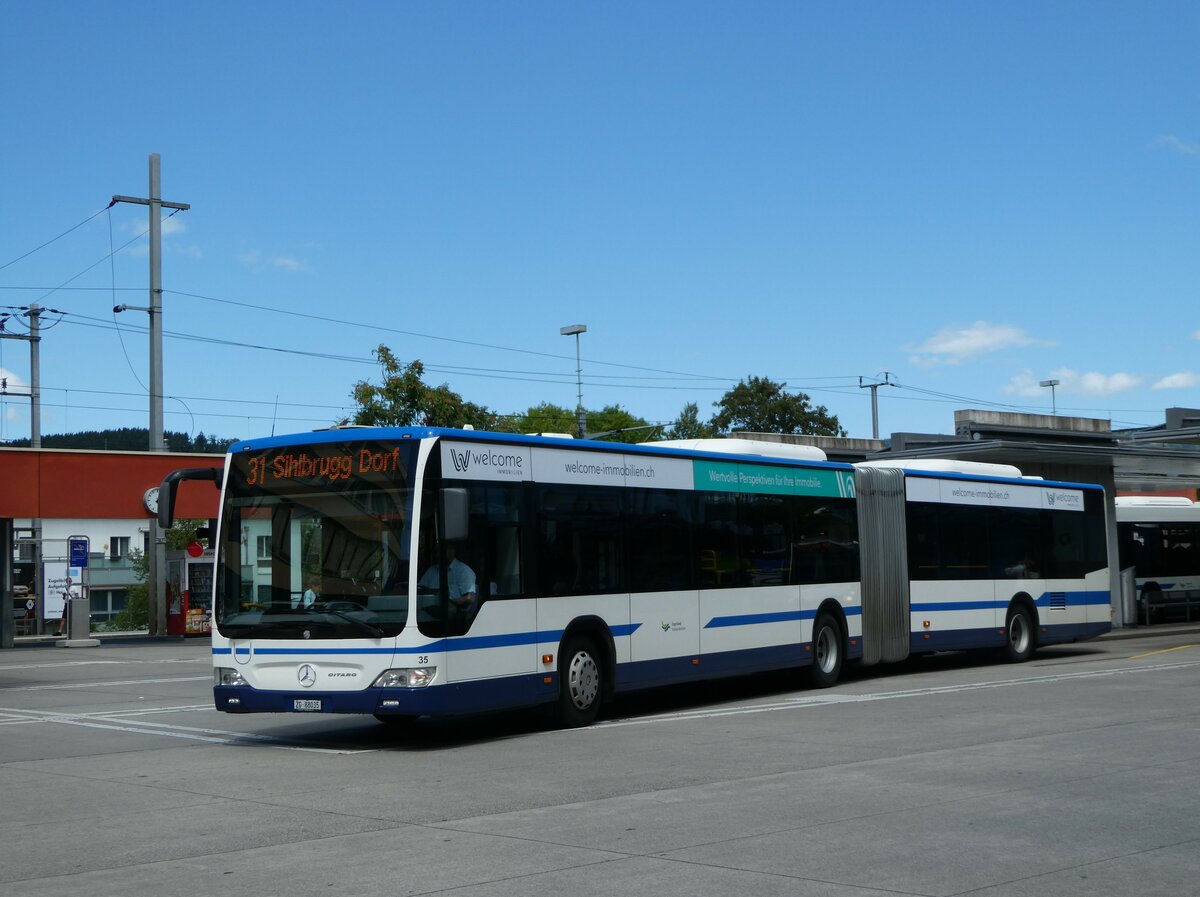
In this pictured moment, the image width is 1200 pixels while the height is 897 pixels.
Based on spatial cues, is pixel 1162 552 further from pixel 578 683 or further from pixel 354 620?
pixel 354 620

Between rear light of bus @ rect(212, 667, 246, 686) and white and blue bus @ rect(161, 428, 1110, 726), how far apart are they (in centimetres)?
1

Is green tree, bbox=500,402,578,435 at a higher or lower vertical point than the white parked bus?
higher

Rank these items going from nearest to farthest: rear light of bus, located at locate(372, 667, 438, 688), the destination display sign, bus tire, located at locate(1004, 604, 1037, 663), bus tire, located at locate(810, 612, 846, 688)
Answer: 1. rear light of bus, located at locate(372, 667, 438, 688)
2. the destination display sign
3. bus tire, located at locate(810, 612, 846, 688)
4. bus tire, located at locate(1004, 604, 1037, 663)

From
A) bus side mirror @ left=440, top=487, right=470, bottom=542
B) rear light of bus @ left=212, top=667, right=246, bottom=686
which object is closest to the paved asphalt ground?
rear light of bus @ left=212, top=667, right=246, bottom=686

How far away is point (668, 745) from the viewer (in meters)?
12.9

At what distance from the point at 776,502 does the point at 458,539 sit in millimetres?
6713

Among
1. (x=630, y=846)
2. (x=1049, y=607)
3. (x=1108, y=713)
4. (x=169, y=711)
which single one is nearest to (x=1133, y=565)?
(x=1049, y=607)

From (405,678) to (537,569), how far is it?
2.11 metres

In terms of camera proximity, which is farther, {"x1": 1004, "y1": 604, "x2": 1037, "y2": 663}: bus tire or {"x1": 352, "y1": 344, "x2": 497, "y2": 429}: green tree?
{"x1": 352, "y1": 344, "x2": 497, "y2": 429}: green tree

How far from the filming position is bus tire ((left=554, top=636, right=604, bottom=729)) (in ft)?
47.9

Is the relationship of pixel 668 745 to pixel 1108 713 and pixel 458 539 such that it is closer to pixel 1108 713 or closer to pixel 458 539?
pixel 458 539

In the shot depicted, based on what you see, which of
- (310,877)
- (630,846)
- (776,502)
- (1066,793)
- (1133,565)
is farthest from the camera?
(1133,565)

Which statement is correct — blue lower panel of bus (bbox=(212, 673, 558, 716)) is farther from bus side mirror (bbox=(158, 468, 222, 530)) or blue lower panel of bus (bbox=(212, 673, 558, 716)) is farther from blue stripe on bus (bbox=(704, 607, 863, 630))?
blue stripe on bus (bbox=(704, 607, 863, 630))

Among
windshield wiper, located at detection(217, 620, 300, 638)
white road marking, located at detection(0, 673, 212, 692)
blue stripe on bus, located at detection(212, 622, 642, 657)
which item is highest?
windshield wiper, located at detection(217, 620, 300, 638)
